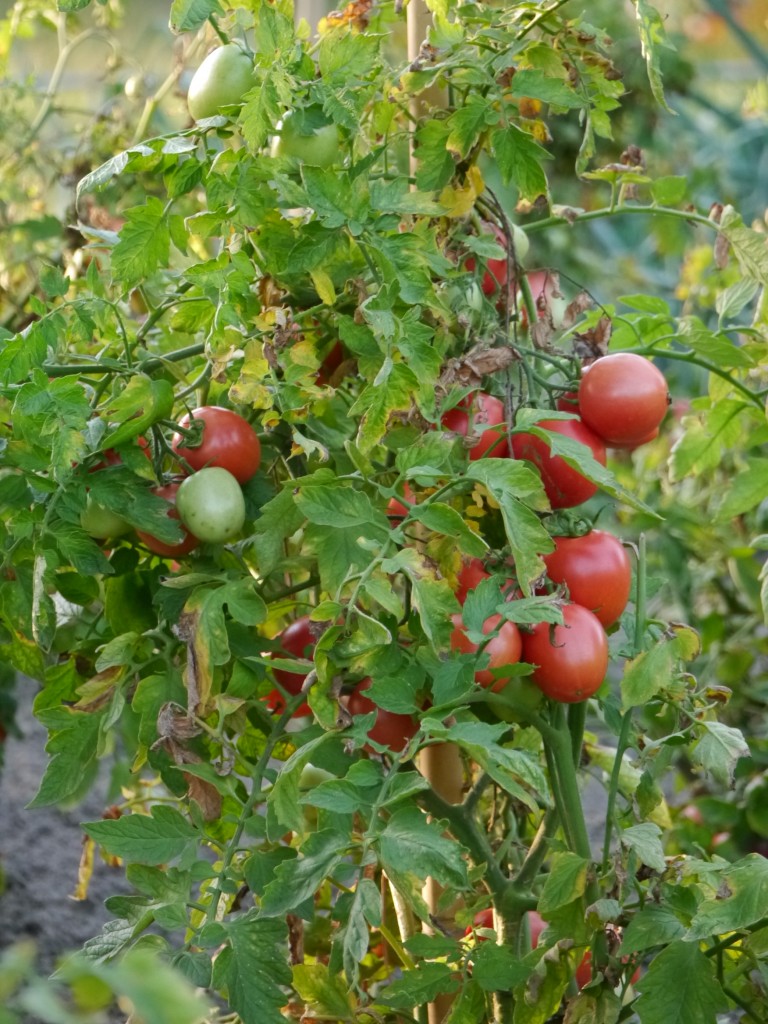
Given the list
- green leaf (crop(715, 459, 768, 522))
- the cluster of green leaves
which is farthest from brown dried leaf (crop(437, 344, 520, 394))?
green leaf (crop(715, 459, 768, 522))

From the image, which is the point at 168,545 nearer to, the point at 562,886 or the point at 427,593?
the point at 427,593

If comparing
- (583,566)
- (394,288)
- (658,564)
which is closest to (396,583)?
(583,566)

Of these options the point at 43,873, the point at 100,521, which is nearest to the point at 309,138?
the point at 100,521

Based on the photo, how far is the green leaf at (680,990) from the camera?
0.70 m

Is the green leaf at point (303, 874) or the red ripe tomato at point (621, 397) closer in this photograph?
the green leaf at point (303, 874)

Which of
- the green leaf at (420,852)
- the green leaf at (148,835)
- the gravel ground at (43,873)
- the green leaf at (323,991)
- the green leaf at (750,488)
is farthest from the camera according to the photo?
the gravel ground at (43,873)

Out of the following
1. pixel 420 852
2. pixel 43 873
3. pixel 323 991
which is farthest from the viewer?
pixel 43 873

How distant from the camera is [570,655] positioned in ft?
2.40

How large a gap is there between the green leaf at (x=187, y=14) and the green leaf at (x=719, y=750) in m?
0.52

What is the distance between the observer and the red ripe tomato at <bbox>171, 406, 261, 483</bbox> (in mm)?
766

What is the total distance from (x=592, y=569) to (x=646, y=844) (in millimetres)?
171

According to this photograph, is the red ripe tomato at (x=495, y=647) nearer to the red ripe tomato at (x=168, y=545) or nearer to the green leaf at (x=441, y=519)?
the green leaf at (x=441, y=519)

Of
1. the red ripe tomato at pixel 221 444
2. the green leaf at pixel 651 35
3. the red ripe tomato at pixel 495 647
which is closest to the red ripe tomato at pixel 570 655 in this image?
the red ripe tomato at pixel 495 647

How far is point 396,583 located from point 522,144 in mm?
311
